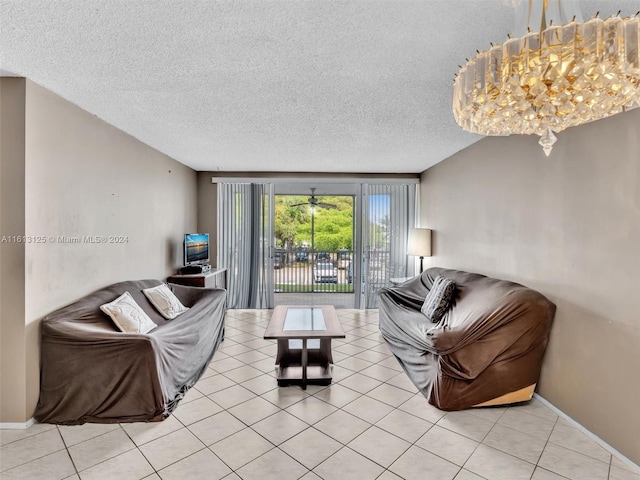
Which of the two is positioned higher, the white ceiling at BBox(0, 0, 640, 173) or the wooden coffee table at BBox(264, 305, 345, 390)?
the white ceiling at BBox(0, 0, 640, 173)

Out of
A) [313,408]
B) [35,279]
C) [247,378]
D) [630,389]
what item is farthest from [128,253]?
[630,389]

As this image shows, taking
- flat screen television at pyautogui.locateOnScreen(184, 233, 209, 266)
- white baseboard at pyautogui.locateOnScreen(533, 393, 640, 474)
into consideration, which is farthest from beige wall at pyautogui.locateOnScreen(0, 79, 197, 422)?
white baseboard at pyautogui.locateOnScreen(533, 393, 640, 474)

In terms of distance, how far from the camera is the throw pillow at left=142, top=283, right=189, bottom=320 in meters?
3.44

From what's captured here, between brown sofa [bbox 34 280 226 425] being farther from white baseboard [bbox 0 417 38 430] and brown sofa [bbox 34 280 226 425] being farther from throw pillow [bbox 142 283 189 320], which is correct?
throw pillow [bbox 142 283 189 320]

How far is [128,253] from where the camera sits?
352cm

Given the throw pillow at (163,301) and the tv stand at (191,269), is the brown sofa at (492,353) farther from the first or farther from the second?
the tv stand at (191,269)

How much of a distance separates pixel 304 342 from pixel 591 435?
6.97ft

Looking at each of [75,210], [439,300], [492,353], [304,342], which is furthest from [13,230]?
[439,300]

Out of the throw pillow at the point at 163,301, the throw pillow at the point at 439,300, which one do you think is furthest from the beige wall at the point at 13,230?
the throw pillow at the point at 439,300

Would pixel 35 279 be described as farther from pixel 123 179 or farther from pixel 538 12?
pixel 538 12

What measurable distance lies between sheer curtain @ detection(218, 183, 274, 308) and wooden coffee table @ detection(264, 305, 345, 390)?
79.3 inches

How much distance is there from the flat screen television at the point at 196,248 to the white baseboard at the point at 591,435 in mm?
4348

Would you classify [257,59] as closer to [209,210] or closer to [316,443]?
[316,443]

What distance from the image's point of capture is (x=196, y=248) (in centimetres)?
500
